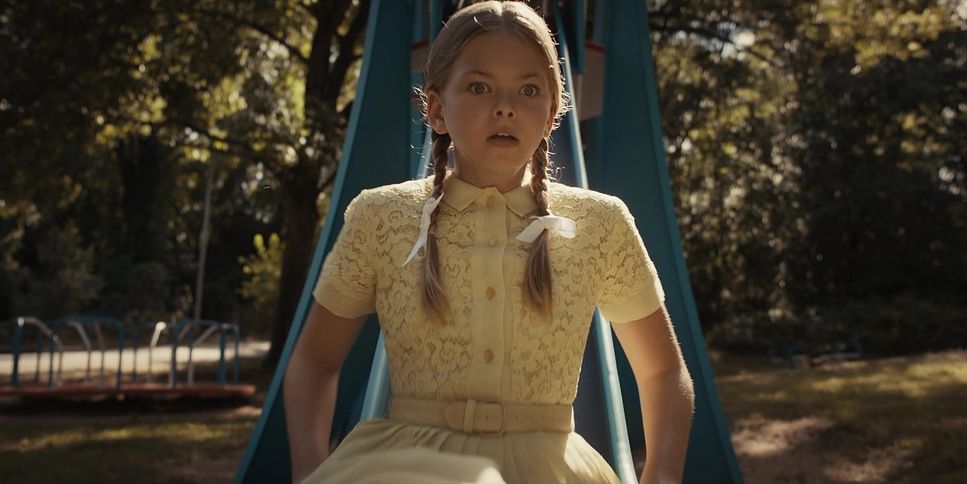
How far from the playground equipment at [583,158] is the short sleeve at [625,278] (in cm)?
207

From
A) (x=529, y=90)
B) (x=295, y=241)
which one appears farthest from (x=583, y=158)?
(x=295, y=241)

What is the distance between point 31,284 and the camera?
2373cm

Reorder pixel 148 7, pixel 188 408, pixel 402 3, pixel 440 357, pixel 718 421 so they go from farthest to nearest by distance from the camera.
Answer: pixel 188 408 < pixel 148 7 < pixel 402 3 < pixel 718 421 < pixel 440 357

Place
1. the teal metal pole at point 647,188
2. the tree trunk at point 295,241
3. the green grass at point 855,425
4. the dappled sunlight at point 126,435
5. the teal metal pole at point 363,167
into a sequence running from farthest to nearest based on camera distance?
1. the tree trunk at point 295,241
2. the dappled sunlight at point 126,435
3. the green grass at point 855,425
4. the teal metal pole at point 647,188
5. the teal metal pole at point 363,167

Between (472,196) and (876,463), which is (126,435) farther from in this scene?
(472,196)

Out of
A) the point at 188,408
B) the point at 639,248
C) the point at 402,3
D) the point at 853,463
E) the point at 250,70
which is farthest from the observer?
the point at 250,70

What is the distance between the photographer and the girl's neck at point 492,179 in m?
1.69

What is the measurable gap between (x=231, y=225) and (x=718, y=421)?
3087cm

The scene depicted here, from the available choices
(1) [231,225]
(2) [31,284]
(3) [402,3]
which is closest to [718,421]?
(3) [402,3]

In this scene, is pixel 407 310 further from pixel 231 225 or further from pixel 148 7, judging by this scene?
pixel 231 225

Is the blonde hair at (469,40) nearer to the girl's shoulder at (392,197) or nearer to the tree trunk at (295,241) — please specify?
the girl's shoulder at (392,197)

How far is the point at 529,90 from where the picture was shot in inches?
62.7

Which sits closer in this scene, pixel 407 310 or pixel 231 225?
pixel 407 310

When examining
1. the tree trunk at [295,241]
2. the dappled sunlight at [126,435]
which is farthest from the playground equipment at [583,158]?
the tree trunk at [295,241]
